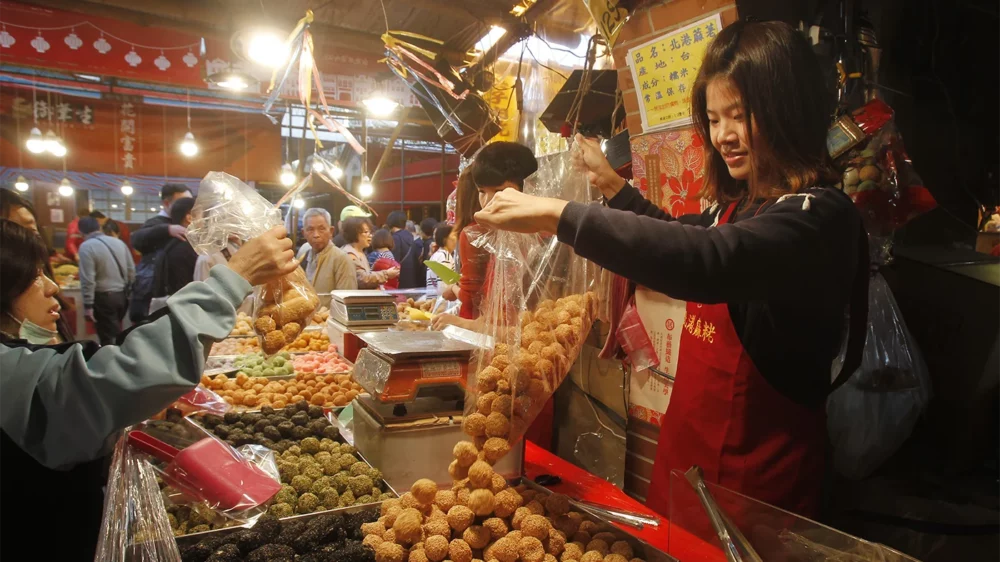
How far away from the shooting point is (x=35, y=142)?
29.9 ft

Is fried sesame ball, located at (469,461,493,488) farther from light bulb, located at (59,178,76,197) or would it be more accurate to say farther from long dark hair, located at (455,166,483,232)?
light bulb, located at (59,178,76,197)

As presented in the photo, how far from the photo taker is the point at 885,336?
2.14 m

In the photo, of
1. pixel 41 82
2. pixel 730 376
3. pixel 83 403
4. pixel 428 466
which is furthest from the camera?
pixel 41 82

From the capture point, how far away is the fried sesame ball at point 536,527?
4.11ft

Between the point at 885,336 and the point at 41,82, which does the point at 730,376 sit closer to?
the point at 885,336

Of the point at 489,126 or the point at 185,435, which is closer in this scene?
the point at 185,435

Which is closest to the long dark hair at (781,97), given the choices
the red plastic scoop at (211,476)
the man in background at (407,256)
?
the red plastic scoop at (211,476)

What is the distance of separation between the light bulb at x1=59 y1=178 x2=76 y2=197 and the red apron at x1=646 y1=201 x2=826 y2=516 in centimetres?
1681

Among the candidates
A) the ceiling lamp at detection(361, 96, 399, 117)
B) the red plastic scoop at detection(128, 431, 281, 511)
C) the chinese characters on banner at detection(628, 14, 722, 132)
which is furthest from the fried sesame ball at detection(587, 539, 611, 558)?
the ceiling lamp at detection(361, 96, 399, 117)

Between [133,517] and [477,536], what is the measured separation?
825 mm

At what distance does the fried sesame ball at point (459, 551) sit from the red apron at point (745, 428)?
552 millimetres

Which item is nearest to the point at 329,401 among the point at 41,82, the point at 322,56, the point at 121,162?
the point at 322,56

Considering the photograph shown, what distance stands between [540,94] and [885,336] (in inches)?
97.2

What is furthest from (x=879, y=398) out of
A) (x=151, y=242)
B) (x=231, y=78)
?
(x=231, y=78)
